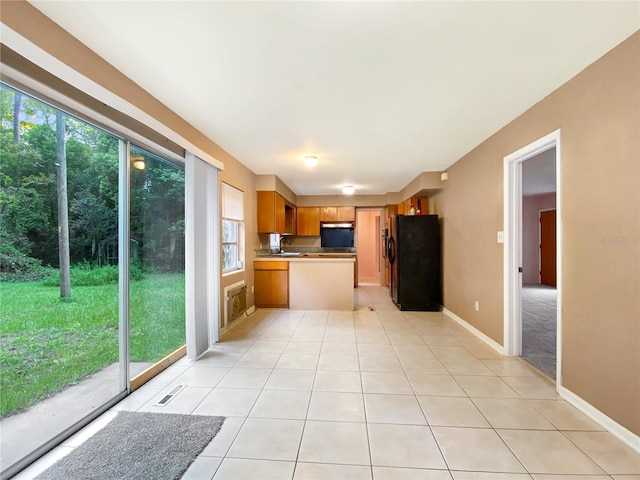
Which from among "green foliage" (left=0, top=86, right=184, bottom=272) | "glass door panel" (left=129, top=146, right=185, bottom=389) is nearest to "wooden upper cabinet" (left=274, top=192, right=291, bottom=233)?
"glass door panel" (left=129, top=146, right=185, bottom=389)

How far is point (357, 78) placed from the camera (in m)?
1.97

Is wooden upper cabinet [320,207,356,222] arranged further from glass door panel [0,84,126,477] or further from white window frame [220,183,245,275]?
glass door panel [0,84,126,477]

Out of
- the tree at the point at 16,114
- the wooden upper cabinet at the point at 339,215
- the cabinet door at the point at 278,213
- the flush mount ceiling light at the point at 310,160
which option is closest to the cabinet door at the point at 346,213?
the wooden upper cabinet at the point at 339,215

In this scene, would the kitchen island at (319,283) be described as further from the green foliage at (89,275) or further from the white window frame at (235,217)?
the green foliage at (89,275)

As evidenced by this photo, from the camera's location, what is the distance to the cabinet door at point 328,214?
23.0 ft

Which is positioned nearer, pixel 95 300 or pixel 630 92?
pixel 630 92

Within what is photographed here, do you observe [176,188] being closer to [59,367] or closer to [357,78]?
[59,367]

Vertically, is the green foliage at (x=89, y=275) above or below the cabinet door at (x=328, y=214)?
below

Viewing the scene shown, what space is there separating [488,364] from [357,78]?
2819 mm

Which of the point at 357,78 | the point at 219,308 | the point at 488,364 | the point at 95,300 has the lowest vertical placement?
the point at 488,364

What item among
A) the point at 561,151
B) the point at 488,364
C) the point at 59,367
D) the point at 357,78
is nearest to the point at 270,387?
the point at 59,367

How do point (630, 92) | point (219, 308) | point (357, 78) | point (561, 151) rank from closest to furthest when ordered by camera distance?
point (630, 92) < point (357, 78) < point (561, 151) < point (219, 308)

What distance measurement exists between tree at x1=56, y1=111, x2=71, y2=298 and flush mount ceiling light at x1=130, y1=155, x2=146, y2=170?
59 centimetres

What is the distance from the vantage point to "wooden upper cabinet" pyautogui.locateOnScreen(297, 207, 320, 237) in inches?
277
